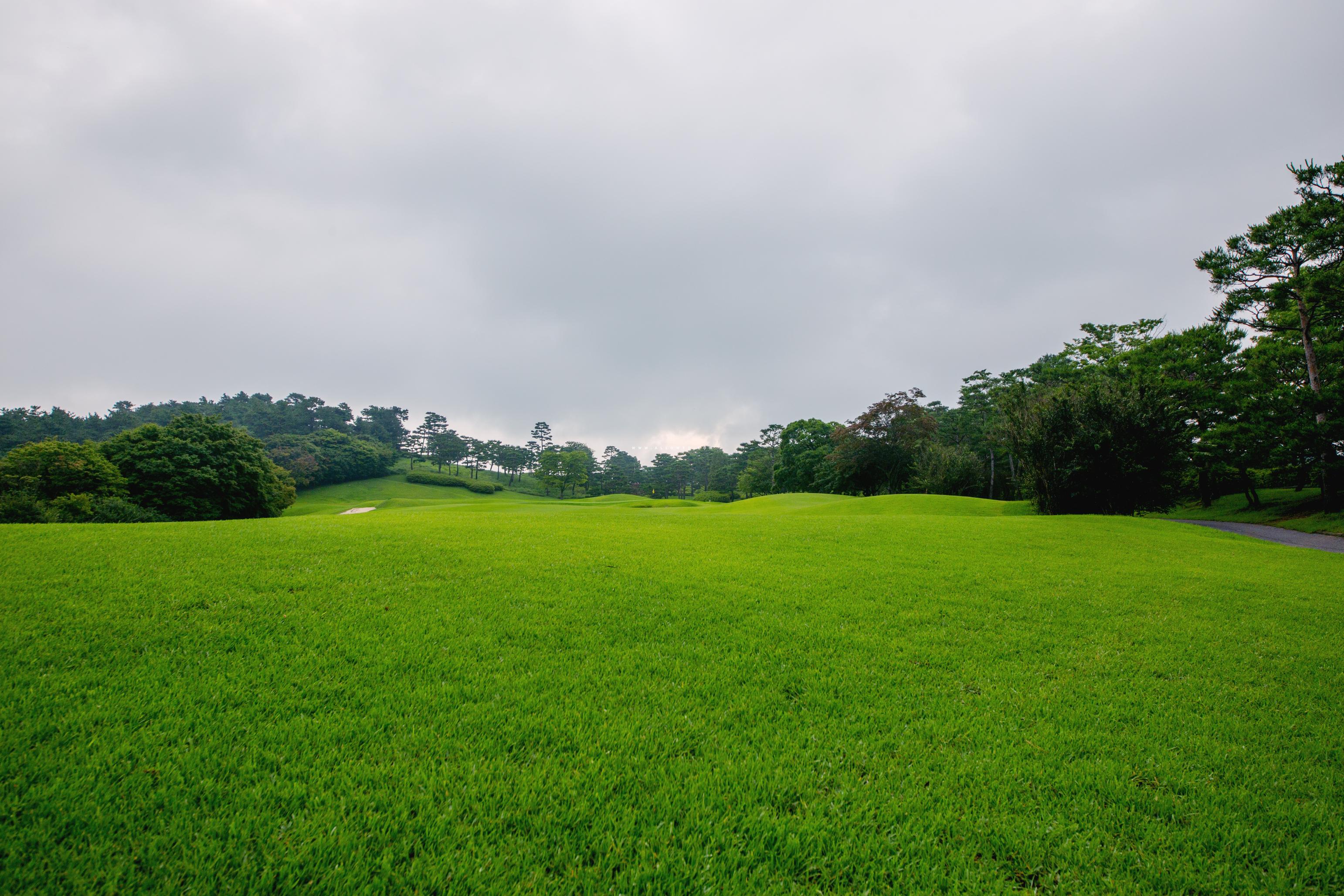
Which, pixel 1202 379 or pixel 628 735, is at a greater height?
pixel 1202 379

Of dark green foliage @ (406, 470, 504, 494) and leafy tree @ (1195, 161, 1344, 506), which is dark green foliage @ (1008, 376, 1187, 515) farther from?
dark green foliage @ (406, 470, 504, 494)

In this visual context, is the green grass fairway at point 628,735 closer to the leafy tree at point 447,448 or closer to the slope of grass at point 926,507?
the slope of grass at point 926,507

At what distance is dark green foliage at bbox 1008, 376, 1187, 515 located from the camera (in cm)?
2119

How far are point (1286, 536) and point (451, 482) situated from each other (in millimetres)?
83520

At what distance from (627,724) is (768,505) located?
85.9 feet

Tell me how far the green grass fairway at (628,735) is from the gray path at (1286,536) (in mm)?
17243

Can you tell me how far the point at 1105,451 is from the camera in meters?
21.3

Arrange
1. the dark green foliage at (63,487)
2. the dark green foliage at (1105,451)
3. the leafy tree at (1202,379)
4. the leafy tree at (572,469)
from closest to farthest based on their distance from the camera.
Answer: the dark green foliage at (1105,451) → the dark green foliage at (63,487) → the leafy tree at (1202,379) → the leafy tree at (572,469)

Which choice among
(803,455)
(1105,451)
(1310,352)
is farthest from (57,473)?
(1310,352)

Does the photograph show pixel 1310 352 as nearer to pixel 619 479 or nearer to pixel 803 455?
pixel 803 455

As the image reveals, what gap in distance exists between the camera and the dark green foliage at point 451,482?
7475 centimetres

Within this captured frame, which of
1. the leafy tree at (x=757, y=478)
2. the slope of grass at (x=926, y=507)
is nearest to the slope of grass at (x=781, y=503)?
the slope of grass at (x=926, y=507)

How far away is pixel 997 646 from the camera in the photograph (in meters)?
5.31

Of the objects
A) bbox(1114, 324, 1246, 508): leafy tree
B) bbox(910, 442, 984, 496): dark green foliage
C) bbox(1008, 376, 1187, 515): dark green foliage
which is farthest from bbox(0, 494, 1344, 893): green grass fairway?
bbox(910, 442, 984, 496): dark green foliage
